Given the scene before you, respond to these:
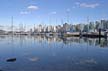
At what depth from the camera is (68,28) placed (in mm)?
196250

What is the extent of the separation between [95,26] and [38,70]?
6899 inches

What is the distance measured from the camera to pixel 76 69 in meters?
22.5

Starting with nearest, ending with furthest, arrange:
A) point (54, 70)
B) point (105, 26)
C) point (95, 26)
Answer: point (54, 70) < point (105, 26) < point (95, 26)

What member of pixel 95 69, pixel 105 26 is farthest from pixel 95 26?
A: pixel 95 69

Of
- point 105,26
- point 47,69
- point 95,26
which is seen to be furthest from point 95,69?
point 95,26

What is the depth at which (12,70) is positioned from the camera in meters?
21.8

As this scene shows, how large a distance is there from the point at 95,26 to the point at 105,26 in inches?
673

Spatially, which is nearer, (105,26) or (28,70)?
(28,70)

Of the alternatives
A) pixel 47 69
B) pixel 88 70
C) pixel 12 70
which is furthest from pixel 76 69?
pixel 12 70

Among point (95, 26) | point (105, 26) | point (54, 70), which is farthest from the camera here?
point (95, 26)

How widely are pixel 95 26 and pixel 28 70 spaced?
175388mm

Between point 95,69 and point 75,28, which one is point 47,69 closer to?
point 95,69

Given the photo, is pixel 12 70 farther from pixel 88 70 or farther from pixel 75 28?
pixel 75 28

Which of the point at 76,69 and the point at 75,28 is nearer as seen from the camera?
the point at 76,69
